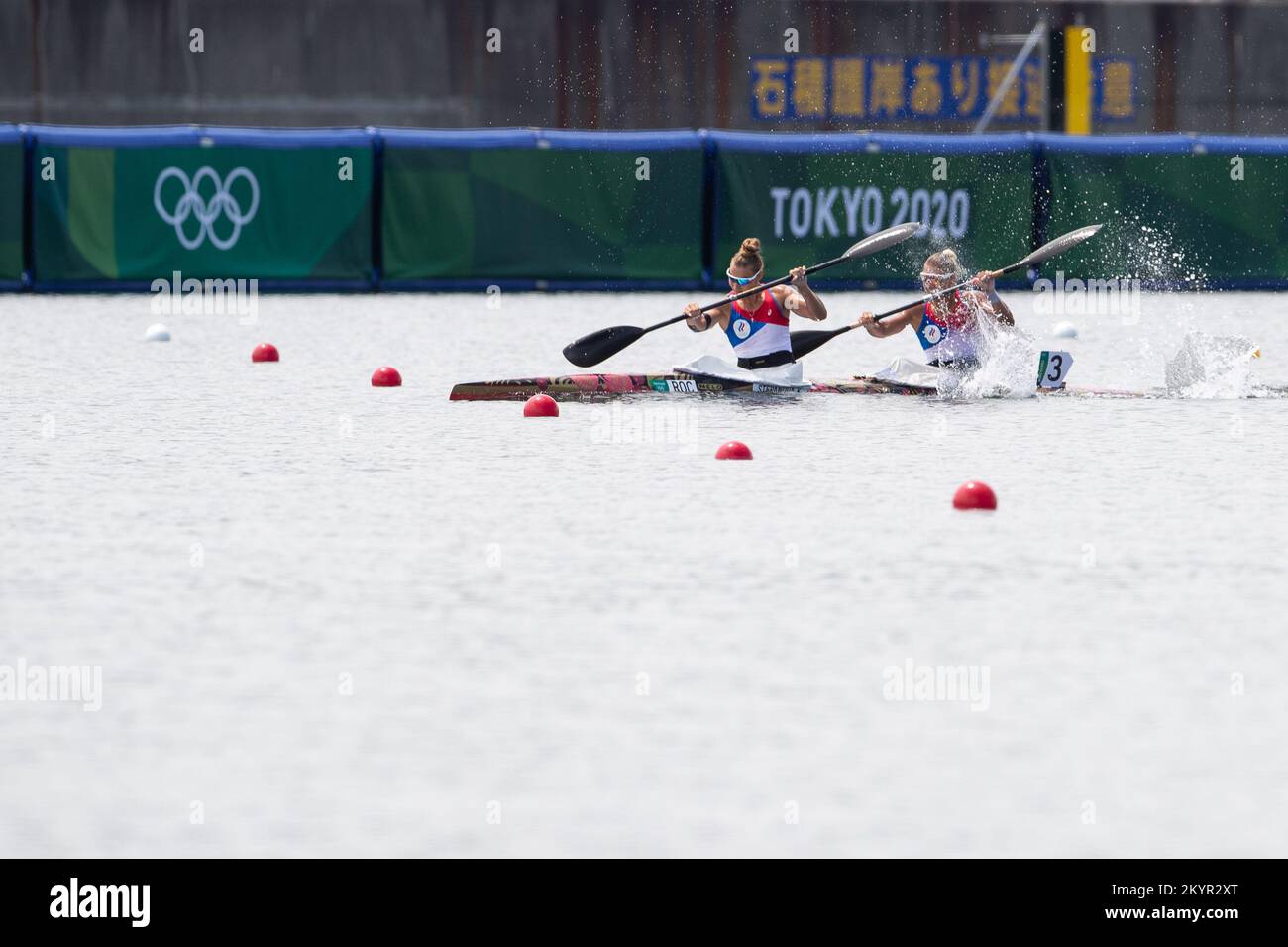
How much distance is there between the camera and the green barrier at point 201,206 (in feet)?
82.3

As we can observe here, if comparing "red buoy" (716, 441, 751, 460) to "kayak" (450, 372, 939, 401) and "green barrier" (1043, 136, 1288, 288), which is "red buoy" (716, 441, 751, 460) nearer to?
"kayak" (450, 372, 939, 401)

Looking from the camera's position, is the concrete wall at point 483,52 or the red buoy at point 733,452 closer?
the red buoy at point 733,452

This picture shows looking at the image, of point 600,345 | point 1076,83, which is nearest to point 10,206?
point 600,345

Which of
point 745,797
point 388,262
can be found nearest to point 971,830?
point 745,797

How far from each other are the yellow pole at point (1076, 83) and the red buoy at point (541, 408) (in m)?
21.9

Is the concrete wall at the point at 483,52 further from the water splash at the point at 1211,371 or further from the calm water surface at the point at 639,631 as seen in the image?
the calm water surface at the point at 639,631

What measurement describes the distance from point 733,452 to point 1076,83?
79.2 feet

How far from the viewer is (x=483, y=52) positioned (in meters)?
32.3

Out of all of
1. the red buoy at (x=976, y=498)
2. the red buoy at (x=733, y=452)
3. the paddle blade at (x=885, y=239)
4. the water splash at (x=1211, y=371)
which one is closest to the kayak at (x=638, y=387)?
the paddle blade at (x=885, y=239)

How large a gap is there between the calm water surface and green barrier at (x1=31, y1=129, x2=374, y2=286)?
37.1ft

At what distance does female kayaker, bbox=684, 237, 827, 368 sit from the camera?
15.4 m

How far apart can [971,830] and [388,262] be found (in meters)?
21.7

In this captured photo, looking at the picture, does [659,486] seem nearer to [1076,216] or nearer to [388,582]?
[388,582]

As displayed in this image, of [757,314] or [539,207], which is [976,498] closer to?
[757,314]
